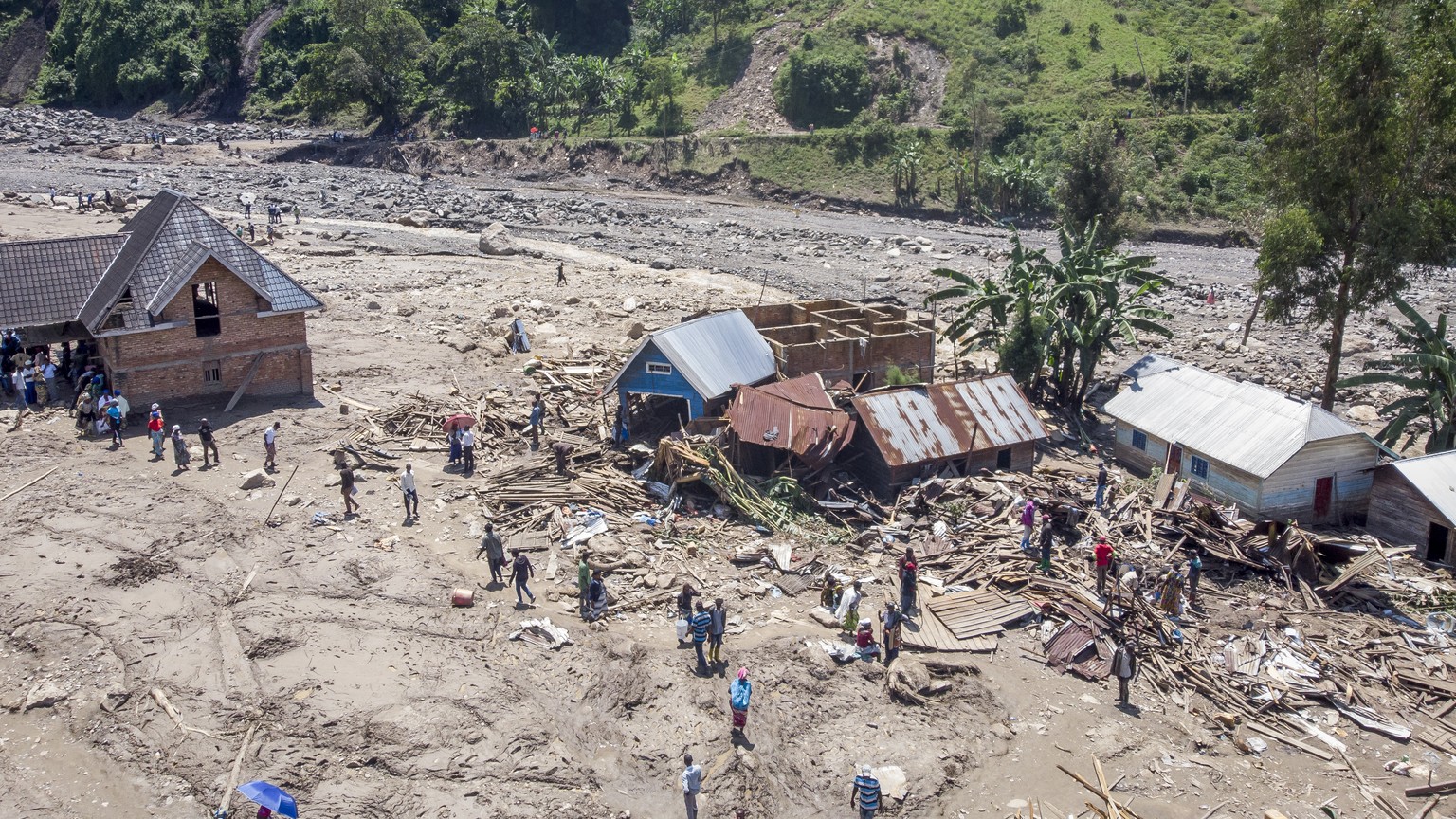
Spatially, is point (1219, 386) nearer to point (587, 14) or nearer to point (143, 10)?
point (587, 14)

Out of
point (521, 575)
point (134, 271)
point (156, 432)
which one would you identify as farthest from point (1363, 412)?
point (134, 271)

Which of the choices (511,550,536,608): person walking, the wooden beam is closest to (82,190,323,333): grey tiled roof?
the wooden beam

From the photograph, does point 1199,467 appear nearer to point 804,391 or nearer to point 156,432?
point 804,391

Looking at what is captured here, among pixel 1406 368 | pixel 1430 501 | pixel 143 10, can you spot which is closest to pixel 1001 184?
pixel 1406 368

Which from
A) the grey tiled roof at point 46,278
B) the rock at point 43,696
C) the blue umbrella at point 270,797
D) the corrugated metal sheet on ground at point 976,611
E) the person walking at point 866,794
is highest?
the grey tiled roof at point 46,278

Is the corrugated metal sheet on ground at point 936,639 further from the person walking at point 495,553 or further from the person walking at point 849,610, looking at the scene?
the person walking at point 495,553

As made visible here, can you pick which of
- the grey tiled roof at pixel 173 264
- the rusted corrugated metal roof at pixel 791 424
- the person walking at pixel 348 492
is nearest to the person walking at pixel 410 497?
the person walking at pixel 348 492
